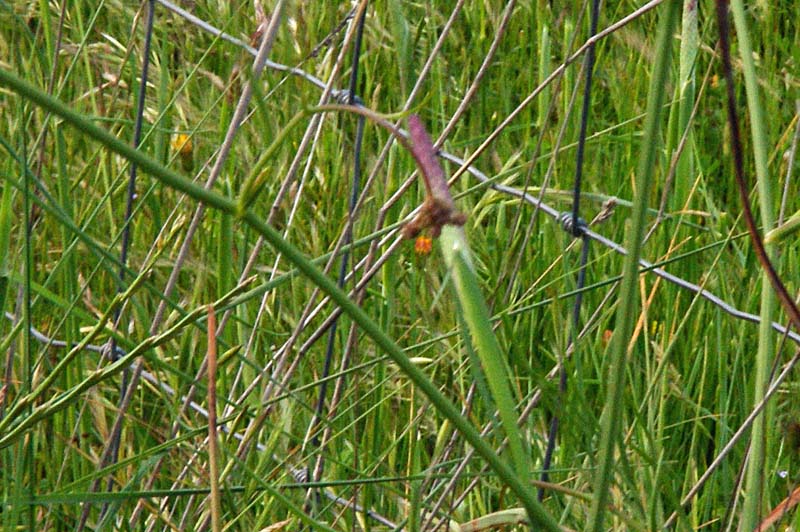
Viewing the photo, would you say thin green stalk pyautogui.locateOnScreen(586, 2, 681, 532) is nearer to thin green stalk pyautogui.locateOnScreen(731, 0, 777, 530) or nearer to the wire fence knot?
thin green stalk pyautogui.locateOnScreen(731, 0, 777, 530)

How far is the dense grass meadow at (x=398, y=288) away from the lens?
575 millimetres

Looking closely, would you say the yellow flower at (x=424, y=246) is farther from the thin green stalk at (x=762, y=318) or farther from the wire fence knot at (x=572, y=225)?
the thin green stalk at (x=762, y=318)

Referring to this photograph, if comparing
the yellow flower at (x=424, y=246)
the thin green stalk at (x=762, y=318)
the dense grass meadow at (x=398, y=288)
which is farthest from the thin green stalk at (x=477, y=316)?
the yellow flower at (x=424, y=246)

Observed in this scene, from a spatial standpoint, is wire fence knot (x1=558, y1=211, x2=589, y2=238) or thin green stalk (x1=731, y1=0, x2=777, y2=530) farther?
wire fence knot (x1=558, y1=211, x2=589, y2=238)

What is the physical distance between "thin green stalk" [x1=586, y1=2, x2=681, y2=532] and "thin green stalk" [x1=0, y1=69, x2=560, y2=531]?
0.05 meters

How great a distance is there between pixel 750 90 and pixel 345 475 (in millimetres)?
714

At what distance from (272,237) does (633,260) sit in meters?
0.18

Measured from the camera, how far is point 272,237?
0.42 metres

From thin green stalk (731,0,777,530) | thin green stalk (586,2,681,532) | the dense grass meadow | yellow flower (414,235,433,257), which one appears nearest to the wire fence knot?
the dense grass meadow

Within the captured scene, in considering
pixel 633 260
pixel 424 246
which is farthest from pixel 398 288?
pixel 633 260

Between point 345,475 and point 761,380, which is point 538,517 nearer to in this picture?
point 761,380

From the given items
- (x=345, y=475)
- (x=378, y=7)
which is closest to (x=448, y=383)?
(x=345, y=475)

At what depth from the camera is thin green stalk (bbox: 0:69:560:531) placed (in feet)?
1.25

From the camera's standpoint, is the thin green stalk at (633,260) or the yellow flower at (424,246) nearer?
the thin green stalk at (633,260)
